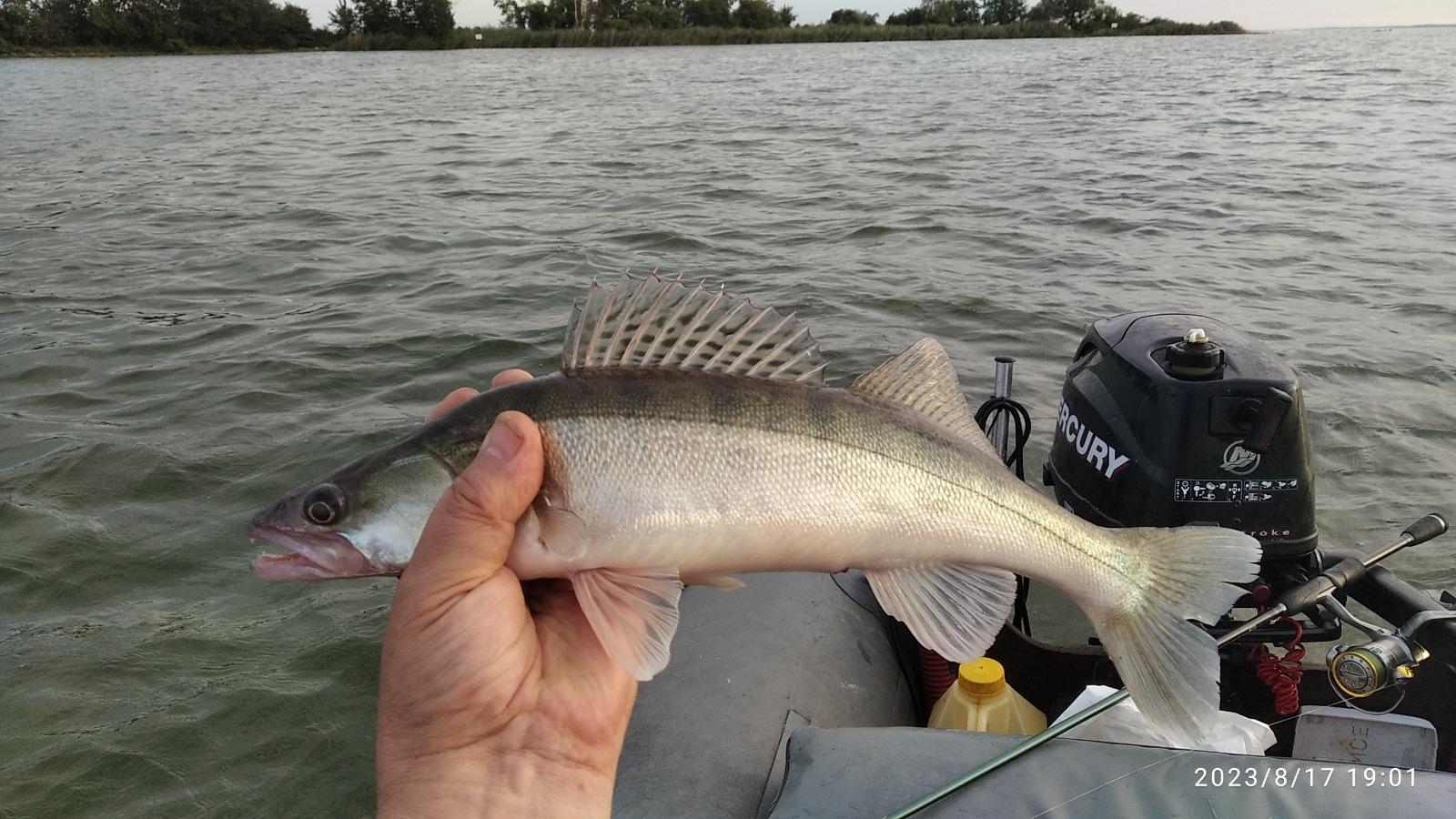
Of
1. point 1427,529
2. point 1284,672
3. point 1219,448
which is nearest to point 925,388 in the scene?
point 1219,448

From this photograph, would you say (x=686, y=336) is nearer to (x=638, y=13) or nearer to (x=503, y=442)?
(x=503, y=442)

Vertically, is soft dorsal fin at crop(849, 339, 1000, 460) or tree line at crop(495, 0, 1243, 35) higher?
tree line at crop(495, 0, 1243, 35)

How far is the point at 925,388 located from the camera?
7.84 ft

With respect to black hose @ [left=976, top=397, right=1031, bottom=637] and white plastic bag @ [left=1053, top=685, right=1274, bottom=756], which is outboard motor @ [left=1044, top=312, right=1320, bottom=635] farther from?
white plastic bag @ [left=1053, top=685, right=1274, bottom=756]

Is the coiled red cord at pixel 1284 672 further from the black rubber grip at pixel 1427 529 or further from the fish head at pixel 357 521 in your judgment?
the fish head at pixel 357 521

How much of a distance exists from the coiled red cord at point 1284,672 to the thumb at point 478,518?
8.39ft

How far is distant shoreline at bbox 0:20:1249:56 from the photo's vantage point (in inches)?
2645

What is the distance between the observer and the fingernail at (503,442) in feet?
6.43

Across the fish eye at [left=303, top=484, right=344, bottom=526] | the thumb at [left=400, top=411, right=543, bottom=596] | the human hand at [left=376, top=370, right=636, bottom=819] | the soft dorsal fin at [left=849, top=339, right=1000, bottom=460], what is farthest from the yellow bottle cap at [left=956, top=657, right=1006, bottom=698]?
the fish eye at [left=303, top=484, right=344, bottom=526]

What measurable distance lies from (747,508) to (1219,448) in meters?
2.09

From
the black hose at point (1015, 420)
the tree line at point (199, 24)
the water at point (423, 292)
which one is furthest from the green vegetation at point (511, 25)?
the black hose at point (1015, 420)

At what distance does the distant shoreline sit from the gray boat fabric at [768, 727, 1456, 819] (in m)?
69.7

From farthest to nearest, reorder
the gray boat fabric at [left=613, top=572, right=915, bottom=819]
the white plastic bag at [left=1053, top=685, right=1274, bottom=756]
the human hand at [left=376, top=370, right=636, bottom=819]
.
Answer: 1. the white plastic bag at [left=1053, top=685, right=1274, bottom=756]
2. the gray boat fabric at [left=613, top=572, right=915, bottom=819]
3. the human hand at [left=376, top=370, right=636, bottom=819]

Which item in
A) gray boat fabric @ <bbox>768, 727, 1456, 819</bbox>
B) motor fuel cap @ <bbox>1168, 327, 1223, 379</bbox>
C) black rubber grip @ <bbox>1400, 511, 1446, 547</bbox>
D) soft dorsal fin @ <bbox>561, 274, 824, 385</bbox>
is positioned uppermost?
soft dorsal fin @ <bbox>561, 274, 824, 385</bbox>
